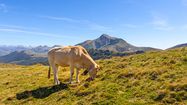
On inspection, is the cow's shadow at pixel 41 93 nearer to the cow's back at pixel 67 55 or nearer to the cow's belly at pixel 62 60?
the cow's belly at pixel 62 60

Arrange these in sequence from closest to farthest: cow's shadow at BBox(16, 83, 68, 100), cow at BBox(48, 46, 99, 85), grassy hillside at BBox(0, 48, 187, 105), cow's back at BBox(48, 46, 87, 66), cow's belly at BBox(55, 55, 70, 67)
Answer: grassy hillside at BBox(0, 48, 187, 105) < cow's shadow at BBox(16, 83, 68, 100) < cow at BBox(48, 46, 99, 85) < cow's back at BBox(48, 46, 87, 66) < cow's belly at BBox(55, 55, 70, 67)

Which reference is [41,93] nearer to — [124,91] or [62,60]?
[62,60]

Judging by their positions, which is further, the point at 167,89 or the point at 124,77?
the point at 124,77

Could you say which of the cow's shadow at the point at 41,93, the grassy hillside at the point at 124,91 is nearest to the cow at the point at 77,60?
the grassy hillside at the point at 124,91

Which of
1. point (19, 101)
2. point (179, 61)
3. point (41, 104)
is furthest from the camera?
point (179, 61)

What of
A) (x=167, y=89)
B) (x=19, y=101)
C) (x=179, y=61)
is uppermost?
(x=179, y=61)

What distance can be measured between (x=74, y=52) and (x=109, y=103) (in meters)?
8.80

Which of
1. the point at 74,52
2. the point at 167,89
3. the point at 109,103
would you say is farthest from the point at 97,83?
the point at 167,89

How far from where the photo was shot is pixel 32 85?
27.2 meters

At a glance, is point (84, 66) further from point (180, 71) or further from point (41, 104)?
point (180, 71)

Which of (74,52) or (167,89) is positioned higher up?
(74,52)

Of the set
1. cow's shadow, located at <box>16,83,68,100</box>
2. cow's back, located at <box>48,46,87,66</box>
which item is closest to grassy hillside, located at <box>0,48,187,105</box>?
cow's shadow, located at <box>16,83,68,100</box>

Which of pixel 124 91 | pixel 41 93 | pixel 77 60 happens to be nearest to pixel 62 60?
pixel 77 60

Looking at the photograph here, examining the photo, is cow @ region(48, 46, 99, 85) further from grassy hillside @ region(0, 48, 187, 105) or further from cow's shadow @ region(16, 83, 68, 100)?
cow's shadow @ region(16, 83, 68, 100)
